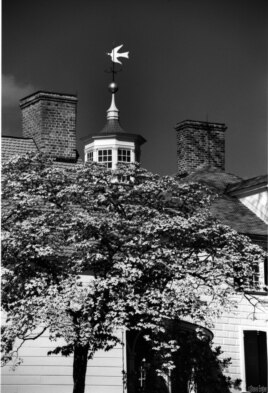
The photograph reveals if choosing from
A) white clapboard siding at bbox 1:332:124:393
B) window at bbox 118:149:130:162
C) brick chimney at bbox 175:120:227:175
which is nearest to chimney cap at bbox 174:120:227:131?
brick chimney at bbox 175:120:227:175

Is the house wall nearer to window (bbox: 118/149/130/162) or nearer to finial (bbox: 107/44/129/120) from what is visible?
window (bbox: 118/149/130/162)

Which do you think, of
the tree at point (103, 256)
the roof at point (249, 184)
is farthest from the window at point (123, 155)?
the tree at point (103, 256)

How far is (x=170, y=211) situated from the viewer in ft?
79.4

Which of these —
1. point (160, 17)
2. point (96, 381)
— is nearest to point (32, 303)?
point (96, 381)

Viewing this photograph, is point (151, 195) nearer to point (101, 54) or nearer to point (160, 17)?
point (160, 17)

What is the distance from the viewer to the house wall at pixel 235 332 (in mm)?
30344

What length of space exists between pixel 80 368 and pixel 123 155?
11.1m

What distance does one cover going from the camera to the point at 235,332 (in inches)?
1212

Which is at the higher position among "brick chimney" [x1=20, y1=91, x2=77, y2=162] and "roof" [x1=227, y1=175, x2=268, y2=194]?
"brick chimney" [x1=20, y1=91, x2=77, y2=162]

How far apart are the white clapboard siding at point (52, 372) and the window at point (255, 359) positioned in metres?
5.20

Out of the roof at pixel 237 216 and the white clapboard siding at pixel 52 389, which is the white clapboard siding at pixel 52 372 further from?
the roof at pixel 237 216

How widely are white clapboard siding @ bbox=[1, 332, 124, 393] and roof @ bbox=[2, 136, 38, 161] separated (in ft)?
21.2

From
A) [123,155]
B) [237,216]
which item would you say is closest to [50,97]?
[123,155]

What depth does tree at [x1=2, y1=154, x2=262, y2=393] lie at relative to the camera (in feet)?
72.4
